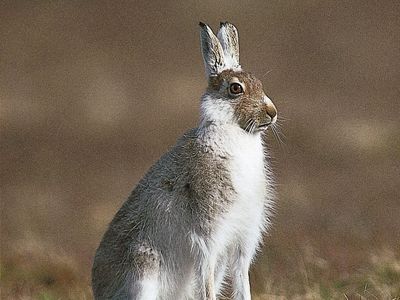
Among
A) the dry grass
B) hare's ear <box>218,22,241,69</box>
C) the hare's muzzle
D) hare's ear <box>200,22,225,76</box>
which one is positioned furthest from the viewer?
the dry grass

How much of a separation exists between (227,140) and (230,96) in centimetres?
22

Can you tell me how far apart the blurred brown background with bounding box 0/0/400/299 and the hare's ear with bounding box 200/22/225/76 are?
2909 mm

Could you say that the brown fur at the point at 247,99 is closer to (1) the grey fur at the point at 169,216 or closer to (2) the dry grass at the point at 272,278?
(1) the grey fur at the point at 169,216

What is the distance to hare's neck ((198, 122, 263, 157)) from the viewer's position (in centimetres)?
614

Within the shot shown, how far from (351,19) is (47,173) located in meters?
5.01

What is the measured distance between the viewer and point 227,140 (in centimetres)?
614

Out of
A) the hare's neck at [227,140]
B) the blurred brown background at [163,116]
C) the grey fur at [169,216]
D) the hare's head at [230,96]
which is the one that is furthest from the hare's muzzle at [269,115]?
the blurred brown background at [163,116]

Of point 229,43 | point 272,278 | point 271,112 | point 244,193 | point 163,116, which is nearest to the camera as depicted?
point 271,112

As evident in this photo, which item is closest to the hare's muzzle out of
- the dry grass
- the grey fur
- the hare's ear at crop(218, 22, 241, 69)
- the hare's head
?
the hare's head

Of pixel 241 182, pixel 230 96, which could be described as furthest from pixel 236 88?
pixel 241 182

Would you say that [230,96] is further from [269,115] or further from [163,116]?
[163,116]

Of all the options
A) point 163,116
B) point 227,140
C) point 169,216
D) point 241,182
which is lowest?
point 163,116

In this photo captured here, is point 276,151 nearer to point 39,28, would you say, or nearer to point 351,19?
point 351,19

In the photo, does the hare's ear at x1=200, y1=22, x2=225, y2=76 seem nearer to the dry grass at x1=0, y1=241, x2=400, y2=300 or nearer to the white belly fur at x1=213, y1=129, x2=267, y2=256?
the white belly fur at x1=213, y1=129, x2=267, y2=256
